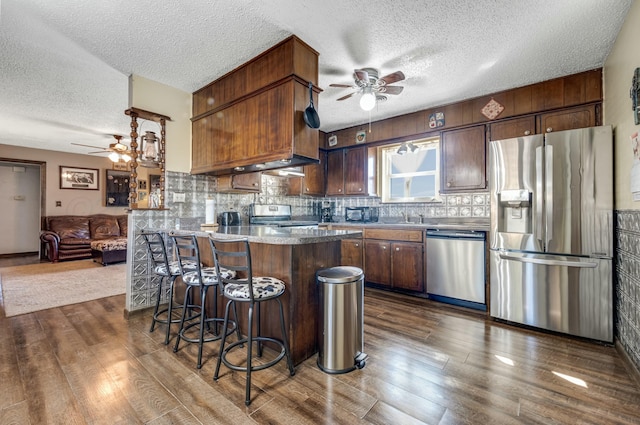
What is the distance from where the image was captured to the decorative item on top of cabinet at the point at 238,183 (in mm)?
3552

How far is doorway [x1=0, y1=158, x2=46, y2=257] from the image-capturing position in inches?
254

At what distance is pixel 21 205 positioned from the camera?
6.73 m

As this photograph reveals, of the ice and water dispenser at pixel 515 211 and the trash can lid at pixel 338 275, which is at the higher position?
the ice and water dispenser at pixel 515 211

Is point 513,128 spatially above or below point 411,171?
above

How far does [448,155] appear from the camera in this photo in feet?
12.1

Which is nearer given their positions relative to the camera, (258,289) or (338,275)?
(258,289)

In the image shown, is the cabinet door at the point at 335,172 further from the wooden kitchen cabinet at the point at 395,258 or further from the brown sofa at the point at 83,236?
the brown sofa at the point at 83,236

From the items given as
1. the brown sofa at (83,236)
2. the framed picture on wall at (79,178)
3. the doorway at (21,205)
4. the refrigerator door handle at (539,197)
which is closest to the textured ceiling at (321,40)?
the refrigerator door handle at (539,197)

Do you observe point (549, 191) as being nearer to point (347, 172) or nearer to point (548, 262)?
point (548, 262)

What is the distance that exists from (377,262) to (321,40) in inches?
109

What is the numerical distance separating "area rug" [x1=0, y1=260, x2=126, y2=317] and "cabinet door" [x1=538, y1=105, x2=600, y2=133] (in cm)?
552

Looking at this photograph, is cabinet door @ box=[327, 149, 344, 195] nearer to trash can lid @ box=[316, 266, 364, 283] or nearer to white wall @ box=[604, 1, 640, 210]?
trash can lid @ box=[316, 266, 364, 283]

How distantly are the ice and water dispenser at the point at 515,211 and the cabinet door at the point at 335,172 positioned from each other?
2.50 metres

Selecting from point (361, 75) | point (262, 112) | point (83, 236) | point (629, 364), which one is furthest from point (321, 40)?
point (83, 236)
